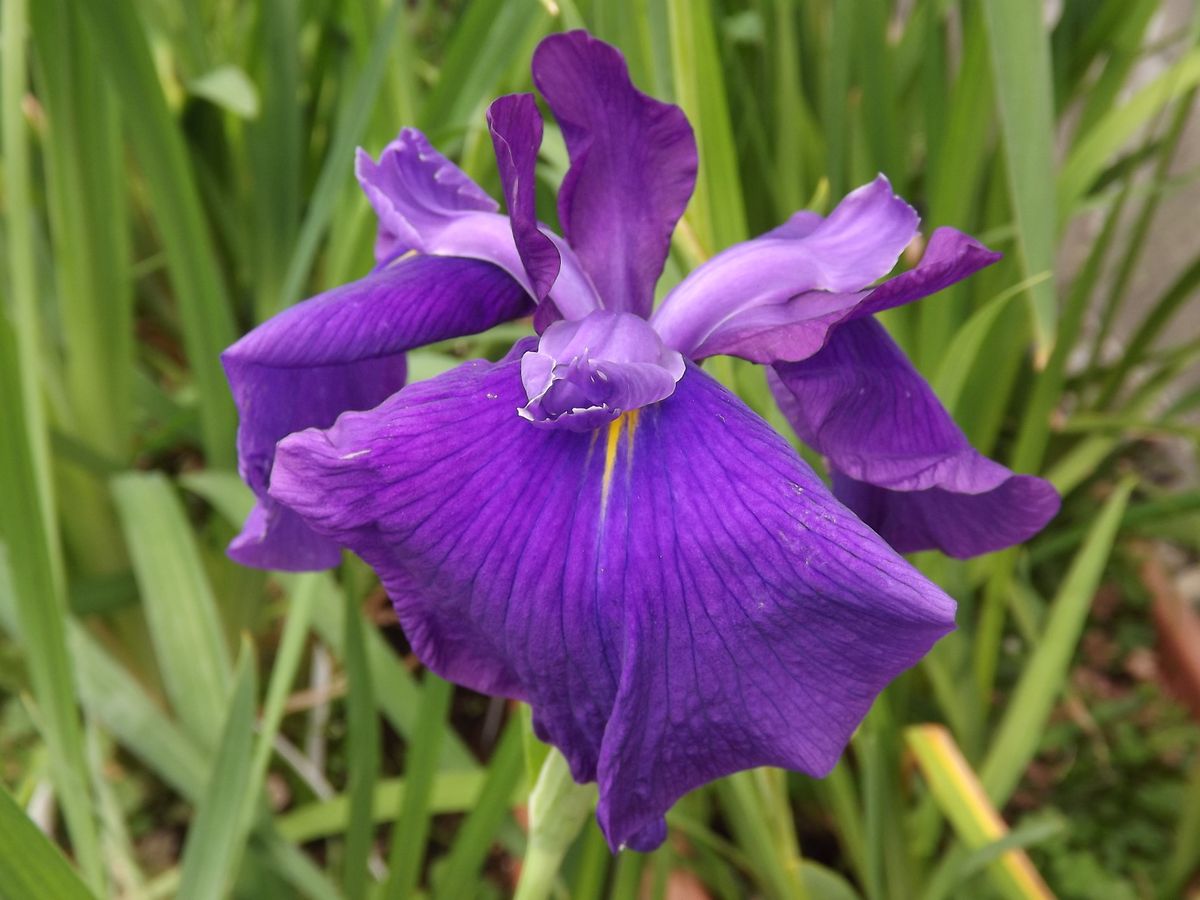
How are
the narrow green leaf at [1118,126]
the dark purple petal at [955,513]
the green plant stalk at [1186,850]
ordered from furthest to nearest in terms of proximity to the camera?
the green plant stalk at [1186,850] < the narrow green leaf at [1118,126] < the dark purple petal at [955,513]

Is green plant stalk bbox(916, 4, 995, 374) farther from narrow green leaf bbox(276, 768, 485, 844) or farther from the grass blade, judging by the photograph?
narrow green leaf bbox(276, 768, 485, 844)

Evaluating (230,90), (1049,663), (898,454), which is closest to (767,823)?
(1049,663)

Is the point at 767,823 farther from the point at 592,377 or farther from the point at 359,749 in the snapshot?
the point at 592,377

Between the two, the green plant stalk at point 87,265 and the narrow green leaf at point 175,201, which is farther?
the green plant stalk at point 87,265

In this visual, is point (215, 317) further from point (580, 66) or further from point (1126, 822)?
point (1126, 822)

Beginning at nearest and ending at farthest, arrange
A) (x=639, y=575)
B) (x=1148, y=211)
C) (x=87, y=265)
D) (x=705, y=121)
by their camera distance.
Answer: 1. (x=639, y=575)
2. (x=705, y=121)
3. (x=87, y=265)
4. (x=1148, y=211)

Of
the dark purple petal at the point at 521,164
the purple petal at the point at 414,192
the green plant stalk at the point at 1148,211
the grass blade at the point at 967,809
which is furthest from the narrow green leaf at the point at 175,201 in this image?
the green plant stalk at the point at 1148,211

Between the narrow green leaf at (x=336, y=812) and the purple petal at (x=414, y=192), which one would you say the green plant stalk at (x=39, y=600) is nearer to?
the purple petal at (x=414, y=192)
